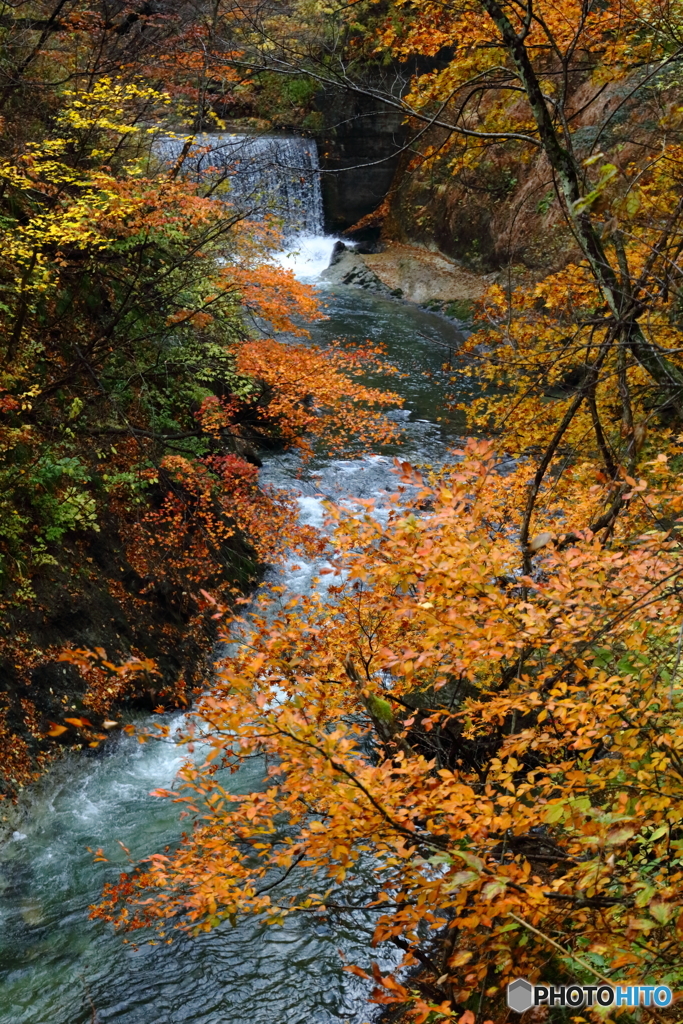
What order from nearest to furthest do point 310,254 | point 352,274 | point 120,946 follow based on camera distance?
point 120,946, point 352,274, point 310,254

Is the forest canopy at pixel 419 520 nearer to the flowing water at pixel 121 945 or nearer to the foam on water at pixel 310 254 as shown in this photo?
the flowing water at pixel 121 945

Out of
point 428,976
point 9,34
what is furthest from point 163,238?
point 428,976

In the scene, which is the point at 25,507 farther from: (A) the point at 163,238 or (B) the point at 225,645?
(A) the point at 163,238

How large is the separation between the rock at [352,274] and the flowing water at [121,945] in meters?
21.3

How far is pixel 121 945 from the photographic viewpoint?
622cm

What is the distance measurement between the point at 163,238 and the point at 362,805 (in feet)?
31.0

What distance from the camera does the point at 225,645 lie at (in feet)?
35.3

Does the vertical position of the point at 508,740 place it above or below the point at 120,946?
above

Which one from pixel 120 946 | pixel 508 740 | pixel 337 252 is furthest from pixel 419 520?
pixel 337 252

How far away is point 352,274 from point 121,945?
83.6 ft

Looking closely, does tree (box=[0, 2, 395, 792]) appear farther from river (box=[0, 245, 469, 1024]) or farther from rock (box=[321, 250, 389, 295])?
rock (box=[321, 250, 389, 295])

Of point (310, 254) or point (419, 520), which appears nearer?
point (419, 520)

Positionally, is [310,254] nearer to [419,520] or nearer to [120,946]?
[419,520]

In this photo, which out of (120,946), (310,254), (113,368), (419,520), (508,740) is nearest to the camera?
(508,740)
